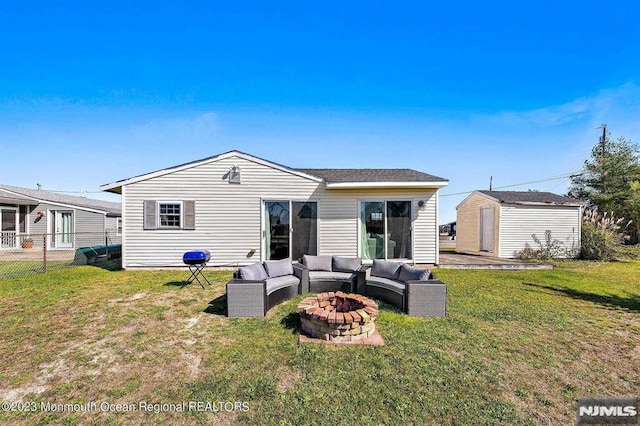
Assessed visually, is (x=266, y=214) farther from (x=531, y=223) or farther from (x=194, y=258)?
(x=531, y=223)

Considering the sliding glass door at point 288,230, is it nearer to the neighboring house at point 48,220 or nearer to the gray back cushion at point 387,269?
the gray back cushion at point 387,269

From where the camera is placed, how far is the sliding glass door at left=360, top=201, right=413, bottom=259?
881 cm

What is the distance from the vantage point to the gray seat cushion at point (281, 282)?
187 inches

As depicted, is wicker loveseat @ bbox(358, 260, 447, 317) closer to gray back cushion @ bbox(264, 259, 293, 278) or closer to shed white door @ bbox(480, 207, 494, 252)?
gray back cushion @ bbox(264, 259, 293, 278)

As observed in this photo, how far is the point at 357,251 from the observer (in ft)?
28.9

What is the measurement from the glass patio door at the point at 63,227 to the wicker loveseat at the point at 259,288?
49.4ft

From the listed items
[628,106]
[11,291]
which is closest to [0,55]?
[11,291]

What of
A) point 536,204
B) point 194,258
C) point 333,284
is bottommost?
point 333,284

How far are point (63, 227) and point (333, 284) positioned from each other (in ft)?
56.2

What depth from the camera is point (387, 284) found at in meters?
4.97

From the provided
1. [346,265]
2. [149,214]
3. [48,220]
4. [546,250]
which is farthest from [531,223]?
[48,220]

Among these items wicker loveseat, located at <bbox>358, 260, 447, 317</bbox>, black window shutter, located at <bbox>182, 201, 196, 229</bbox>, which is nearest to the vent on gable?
black window shutter, located at <bbox>182, 201, 196, 229</bbox>

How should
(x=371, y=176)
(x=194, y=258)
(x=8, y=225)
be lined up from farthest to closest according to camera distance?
(x=8, y=225)
(x=371, y=176)
(x=194, y=258)

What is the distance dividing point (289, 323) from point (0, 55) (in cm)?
1455
